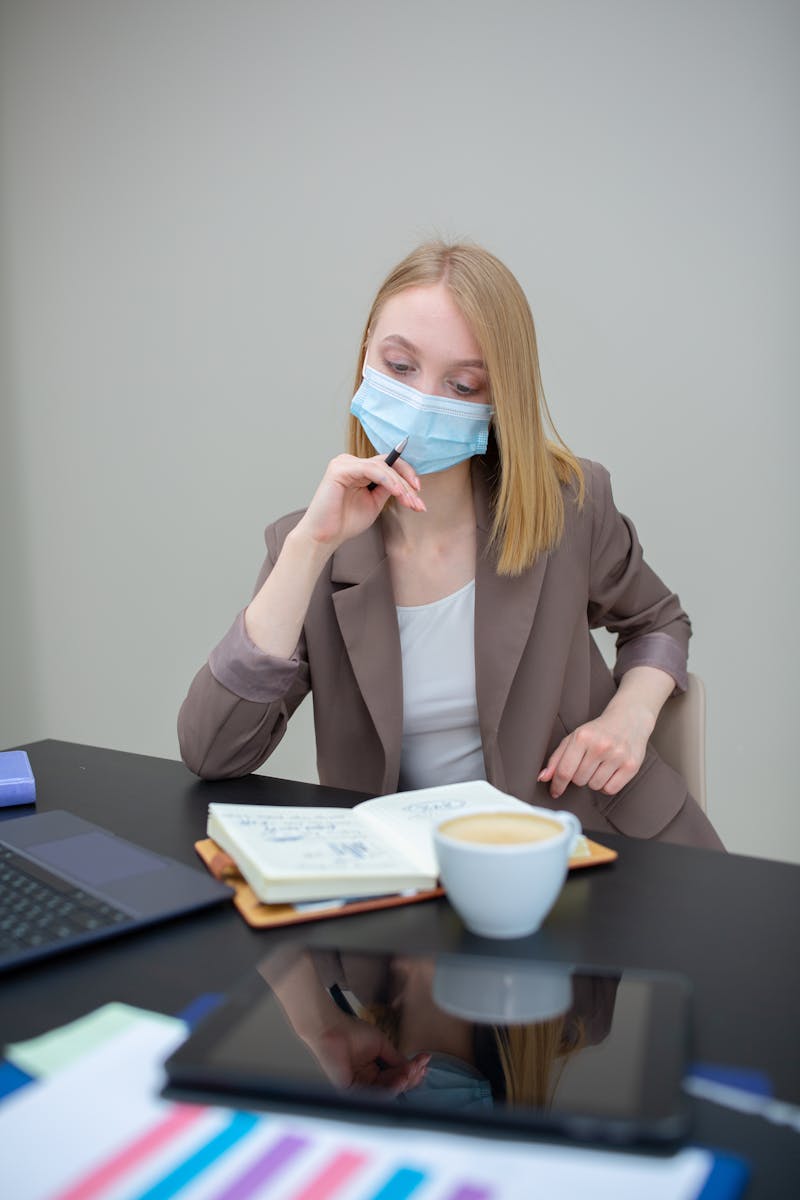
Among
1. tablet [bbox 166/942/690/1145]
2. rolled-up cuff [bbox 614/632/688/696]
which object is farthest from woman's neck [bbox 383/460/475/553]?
tablet [bbox 166/942/690/1145]

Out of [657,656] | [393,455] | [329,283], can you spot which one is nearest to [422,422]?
[393,455]

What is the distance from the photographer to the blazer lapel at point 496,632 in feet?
4.00

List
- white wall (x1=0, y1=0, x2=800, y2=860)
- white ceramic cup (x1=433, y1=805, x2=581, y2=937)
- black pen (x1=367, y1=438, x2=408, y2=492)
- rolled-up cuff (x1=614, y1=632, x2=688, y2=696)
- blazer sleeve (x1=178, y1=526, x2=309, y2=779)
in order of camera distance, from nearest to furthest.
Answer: white ceramic cup (x1=433, y1=805, x2=581, y2=937), blazer sleeve (x1=178, y1=526, x2=309, y2=779), black pen (x1=367, y1=438, x2=408, y2=492), rolled-up cuff (x1=614, y1=632, x2=688, y2=696), white wall (x1=0, y1=0, x2=800, y2=860)

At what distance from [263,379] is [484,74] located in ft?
2.71

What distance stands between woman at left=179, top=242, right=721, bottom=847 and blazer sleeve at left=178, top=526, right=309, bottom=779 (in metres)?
0.09

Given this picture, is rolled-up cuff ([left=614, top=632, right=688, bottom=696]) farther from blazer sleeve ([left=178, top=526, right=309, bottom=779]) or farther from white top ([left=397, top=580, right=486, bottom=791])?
blazer sleeve ([left=178, top=526, right=309, bottom=779])

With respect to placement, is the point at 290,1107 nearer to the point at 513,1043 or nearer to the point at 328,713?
the point at 513,1043

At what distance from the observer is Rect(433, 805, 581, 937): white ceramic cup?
621 mm

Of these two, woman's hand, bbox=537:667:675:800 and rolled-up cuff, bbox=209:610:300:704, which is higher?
rolled-up cuff, bbox=209:610:300:704

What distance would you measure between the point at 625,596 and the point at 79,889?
35.6 inches

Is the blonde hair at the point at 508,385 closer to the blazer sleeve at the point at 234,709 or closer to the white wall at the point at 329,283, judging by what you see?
the blazer sleeve at the point at 234,709

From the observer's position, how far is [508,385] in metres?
1.25

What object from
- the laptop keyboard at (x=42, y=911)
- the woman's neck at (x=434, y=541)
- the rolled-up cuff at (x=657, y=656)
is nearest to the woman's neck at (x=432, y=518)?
the woman's neck at (x=434, y=541)

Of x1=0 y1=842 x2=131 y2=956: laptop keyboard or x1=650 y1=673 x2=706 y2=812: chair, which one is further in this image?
x1=650 y1=673 x2=706 y2=812: chair
